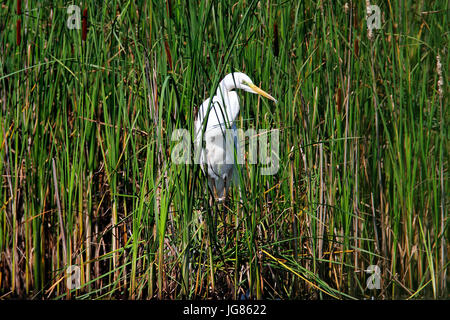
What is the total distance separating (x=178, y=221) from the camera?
1.63m

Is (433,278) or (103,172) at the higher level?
(103,172)

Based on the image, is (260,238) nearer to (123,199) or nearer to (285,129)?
(285,129)

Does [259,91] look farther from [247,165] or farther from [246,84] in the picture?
[247,165]

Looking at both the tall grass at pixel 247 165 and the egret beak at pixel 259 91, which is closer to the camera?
the tall grass at pixel 247 165

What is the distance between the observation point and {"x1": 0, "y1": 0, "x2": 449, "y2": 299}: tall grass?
1.71 metres

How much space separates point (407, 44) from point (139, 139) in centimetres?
98

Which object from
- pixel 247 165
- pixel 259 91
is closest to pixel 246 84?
pixel 259 91

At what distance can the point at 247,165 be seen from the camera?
6.19ft

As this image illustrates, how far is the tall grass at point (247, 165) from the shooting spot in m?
1.71

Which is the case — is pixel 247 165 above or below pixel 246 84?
below

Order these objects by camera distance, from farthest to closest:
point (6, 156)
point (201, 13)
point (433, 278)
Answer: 1. point (6, 156)
2. point (433, 278)
3. point (201, 13)

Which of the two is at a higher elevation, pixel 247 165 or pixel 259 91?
pixel 259 91

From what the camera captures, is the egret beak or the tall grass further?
the egret beak

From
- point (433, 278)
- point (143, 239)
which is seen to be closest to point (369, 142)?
point (433, 278)
